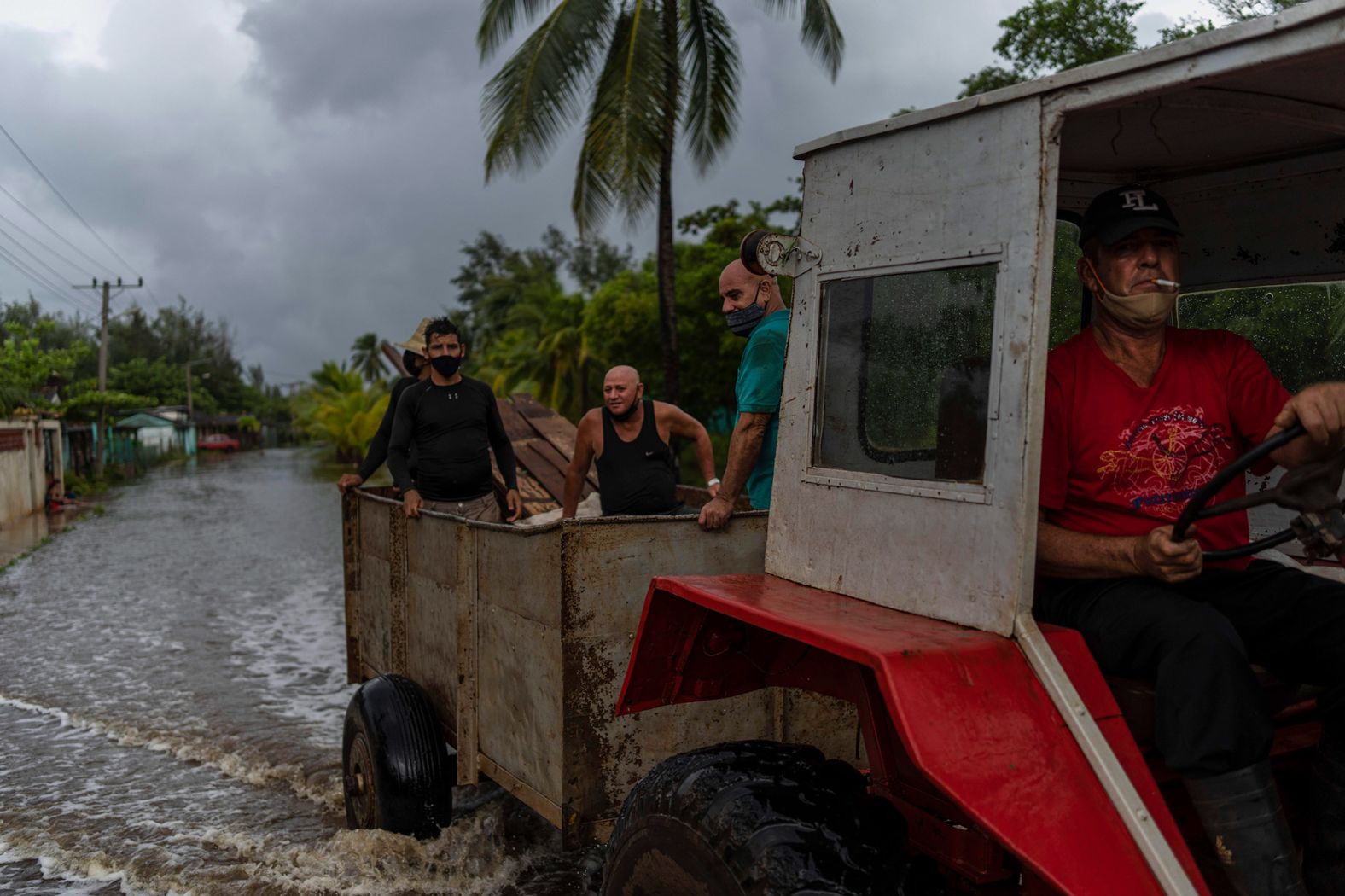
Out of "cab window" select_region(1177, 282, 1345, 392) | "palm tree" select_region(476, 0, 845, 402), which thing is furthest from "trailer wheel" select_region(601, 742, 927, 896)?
"palm tree" select_region(476, 0, 845, 402)

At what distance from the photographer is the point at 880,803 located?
2.26m

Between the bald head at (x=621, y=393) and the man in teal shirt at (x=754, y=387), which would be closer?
the man in teal shirt at (x=754, y=387)

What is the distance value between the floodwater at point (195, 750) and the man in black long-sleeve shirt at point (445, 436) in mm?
1622

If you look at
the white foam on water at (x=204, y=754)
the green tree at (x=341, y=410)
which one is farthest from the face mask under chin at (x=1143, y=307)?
the green tree at (x=341, y=410)

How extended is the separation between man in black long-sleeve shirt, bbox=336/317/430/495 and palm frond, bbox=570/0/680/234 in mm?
8580

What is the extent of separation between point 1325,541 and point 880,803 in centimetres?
95

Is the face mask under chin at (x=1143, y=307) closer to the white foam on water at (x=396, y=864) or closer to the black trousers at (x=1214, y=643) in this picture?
the black trousers at (x=1214, y=643)

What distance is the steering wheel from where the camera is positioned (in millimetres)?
1982

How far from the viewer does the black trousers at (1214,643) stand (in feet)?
6.51

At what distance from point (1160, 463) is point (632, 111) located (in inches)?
561

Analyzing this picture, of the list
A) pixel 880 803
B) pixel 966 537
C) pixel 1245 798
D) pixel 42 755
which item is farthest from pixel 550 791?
pixel 42 755

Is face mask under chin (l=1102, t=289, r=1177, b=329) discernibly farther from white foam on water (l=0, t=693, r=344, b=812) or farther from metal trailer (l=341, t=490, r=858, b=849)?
white foam on water (l=0, t=693, r=344, b=812)

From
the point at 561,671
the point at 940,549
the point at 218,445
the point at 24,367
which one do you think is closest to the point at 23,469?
the point at 24,367

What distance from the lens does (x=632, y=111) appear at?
15.8 m
